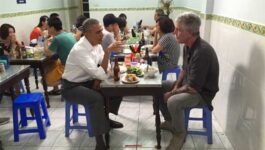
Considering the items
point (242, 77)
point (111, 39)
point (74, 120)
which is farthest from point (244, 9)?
point (74, 120)

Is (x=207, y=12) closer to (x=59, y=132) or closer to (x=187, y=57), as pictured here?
(x=187, y=57)

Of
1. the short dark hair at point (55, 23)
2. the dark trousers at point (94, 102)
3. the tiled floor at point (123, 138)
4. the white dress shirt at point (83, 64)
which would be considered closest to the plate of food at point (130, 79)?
the white dress shirt at point (83, 64)

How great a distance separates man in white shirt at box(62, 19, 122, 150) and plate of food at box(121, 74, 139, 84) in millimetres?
197

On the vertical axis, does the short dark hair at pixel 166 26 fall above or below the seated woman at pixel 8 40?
above

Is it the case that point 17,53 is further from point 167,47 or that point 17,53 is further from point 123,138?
point 167,47

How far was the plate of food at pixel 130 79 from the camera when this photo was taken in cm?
223

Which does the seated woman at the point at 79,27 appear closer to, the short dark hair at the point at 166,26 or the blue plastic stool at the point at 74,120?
the short dark hair at the point at 166,26

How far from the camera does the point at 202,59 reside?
7.04ft

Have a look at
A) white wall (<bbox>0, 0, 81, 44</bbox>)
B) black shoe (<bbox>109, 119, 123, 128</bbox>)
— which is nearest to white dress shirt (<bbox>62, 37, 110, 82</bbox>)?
black shoe (<bbox>109, 119, 123, 128</bbox>)

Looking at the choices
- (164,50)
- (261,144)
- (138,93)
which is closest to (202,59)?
(138,93)

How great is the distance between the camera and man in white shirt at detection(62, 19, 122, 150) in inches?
91.4

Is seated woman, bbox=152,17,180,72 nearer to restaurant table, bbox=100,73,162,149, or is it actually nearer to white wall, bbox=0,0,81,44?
restaurant table, bbox=100,73,162,149

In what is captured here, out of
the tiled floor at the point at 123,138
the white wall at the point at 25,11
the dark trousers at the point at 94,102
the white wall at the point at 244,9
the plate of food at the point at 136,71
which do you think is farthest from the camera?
the white wall at the point at 25,11

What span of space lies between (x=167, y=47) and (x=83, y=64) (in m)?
1.28
